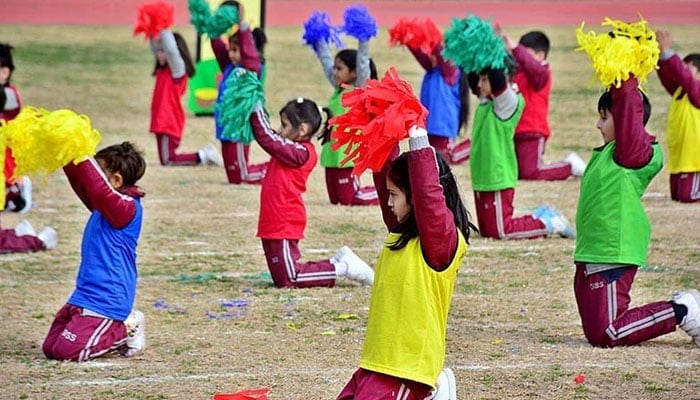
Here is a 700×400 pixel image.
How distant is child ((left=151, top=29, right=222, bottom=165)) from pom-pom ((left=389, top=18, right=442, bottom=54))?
240cm

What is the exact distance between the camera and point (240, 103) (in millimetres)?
8695

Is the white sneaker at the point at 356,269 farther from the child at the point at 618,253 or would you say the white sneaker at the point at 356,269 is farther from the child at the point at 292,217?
the child at the point at 618,253

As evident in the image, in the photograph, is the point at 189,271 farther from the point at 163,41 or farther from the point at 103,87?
the point at 103,87

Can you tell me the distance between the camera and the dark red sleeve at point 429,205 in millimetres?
4898

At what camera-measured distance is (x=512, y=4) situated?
31.0 m

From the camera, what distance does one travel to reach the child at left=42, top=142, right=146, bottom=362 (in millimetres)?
6996

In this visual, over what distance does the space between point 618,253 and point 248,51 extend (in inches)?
223

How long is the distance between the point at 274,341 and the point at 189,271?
2128mm

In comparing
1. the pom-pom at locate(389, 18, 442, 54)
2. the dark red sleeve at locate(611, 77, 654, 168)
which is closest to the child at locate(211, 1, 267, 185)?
the pom-pom at locate(389, 18, 442, 54)

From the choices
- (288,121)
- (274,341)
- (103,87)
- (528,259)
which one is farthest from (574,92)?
(274,341)

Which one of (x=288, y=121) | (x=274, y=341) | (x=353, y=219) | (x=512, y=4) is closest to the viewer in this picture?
(x=274, y=341)

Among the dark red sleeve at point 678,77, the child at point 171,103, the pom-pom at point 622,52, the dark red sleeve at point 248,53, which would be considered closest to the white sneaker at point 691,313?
the pom-pom at point 622,52

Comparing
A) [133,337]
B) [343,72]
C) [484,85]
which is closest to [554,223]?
[484,85]

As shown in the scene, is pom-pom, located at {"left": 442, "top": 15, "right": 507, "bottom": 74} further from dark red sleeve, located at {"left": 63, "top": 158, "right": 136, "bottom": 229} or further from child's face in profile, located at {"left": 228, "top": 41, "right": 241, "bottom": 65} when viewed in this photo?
dark red sleeve, located at {"left": 63, "top": 158, "right": 136, "bottom": 229}
